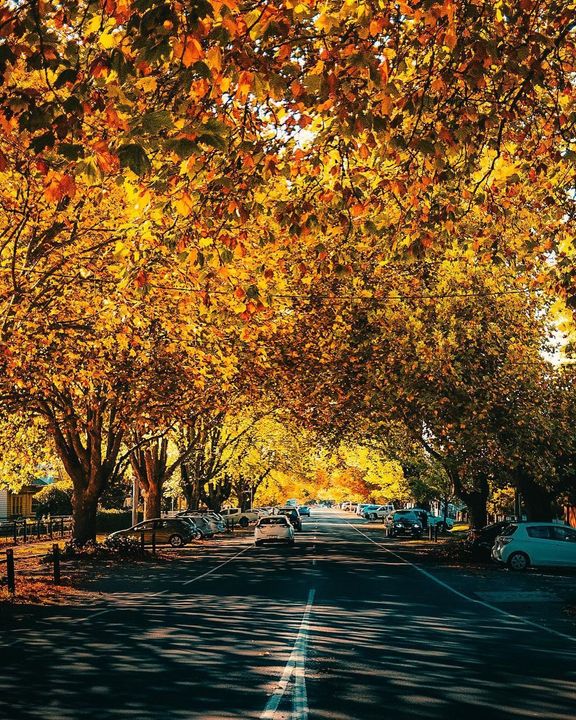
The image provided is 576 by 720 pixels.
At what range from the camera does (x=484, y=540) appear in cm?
3478

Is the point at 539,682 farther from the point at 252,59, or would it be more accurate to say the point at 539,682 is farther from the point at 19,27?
the point at 19,27

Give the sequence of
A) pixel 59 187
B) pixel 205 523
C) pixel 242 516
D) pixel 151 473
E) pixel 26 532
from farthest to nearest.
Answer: pixel 242 516, pixel 205 523, pixel 151 473, pixel 26 532, pixel 59 187

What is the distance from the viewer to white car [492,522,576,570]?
29.0 meters

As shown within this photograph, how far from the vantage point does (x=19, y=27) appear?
6.81 metres

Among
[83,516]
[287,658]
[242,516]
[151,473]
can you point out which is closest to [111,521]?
[151,473]

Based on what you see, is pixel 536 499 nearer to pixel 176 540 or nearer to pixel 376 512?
pixel 176 540

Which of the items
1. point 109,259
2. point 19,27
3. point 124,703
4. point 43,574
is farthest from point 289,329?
point 19,27

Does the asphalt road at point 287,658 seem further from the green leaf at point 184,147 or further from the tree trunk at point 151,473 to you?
the tree trunk at point 151,473

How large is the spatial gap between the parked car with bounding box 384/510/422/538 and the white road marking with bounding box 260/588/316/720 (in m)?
41.7

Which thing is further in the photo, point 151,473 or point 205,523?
point 205,523

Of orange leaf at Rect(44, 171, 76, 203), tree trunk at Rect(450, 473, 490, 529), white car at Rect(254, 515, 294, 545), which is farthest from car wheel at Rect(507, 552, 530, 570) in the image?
orange leaf at Rect(44, 171, 76, 203)

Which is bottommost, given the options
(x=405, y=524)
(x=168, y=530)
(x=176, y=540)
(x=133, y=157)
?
(x=405, y=524)

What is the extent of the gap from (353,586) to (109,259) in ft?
33.3

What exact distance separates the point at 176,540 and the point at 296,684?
3548 cm
